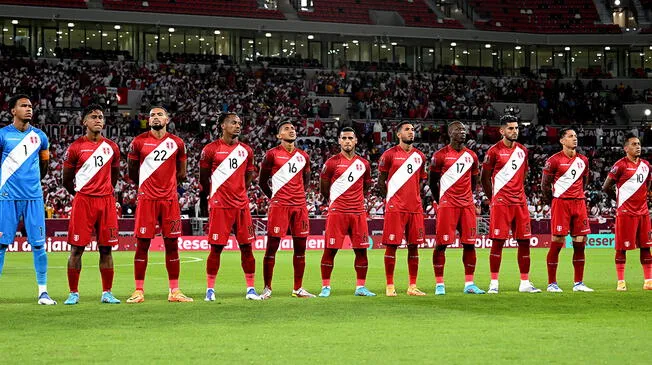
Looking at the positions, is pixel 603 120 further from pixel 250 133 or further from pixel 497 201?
pixel 497 201

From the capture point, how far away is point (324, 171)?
52.4ft

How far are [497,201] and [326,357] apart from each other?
7.69 m

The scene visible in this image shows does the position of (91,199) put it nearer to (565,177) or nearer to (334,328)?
(334,328)

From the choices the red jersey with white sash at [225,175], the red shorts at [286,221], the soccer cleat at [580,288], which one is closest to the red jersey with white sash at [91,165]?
the red jersey with white sash at [225,175]

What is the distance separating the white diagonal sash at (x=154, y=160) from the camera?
14.6 metres

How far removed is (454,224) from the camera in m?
16.0

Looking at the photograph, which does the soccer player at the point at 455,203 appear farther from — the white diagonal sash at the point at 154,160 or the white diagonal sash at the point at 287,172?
the white diagonal sash at the point at 154,160

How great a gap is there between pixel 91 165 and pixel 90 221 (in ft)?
2.68

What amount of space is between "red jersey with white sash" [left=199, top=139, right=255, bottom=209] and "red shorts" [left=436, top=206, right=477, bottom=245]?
325 cm

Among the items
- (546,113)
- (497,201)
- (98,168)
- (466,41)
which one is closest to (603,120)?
(546,113)

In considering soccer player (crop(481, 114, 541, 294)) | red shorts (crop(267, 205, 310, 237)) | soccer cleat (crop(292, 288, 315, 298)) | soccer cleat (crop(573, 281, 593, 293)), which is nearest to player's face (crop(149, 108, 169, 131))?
red shorts (crop(267, 205, 310, 237))

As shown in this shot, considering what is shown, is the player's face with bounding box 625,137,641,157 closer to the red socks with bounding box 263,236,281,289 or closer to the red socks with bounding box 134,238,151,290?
the red socks with bounding box 263,236,281,289

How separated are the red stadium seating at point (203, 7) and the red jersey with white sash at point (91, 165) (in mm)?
44624

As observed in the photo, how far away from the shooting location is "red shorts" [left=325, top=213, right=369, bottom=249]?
51.4ft
